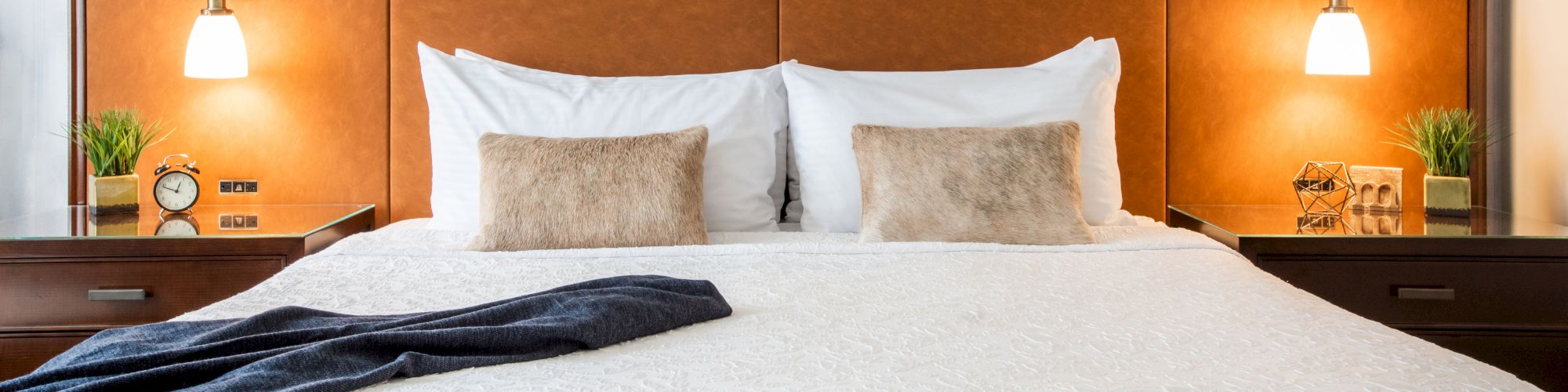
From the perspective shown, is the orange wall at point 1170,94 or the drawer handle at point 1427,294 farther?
the orange wall at point 1170,94

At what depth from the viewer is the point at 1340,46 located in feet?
8.01

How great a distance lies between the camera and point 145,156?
2.57 m

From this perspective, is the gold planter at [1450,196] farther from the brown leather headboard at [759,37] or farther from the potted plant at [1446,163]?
the brown leather headboard at [759,37]

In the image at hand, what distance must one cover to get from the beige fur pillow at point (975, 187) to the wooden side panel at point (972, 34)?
21.6 inches

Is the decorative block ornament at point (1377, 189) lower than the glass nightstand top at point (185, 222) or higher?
higher

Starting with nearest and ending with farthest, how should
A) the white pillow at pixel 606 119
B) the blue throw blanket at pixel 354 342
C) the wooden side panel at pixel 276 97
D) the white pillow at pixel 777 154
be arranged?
the blue throw blanket at pixel 354 342 < the white pillow at pixel 606 119 < the white pillow at pixel 777 154 < the wooden side panel at pixel 276 97

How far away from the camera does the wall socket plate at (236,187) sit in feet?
8.45

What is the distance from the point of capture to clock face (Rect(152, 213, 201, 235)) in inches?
81.1

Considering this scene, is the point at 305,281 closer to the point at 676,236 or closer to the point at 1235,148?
the point at 676,236

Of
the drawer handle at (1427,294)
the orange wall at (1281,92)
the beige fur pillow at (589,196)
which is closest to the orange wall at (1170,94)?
the orange wall at (1281,92)

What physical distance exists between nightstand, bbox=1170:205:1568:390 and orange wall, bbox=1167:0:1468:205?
22.4 inches

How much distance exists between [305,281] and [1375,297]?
1845mm

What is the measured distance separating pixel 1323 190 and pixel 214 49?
2.49 m

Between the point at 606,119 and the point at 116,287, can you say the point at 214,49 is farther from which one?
the point at 606,119
